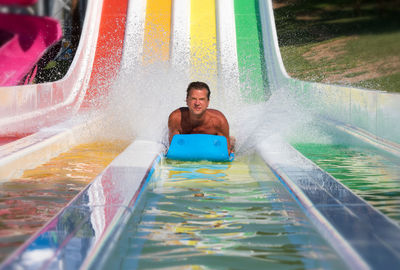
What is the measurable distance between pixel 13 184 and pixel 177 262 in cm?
142

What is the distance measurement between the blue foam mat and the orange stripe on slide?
3.03 metres

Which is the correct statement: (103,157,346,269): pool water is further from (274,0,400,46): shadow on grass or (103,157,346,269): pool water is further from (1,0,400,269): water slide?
(274,0,400,46): shadow on grass

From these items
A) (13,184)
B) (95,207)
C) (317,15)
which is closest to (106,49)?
(13,184)

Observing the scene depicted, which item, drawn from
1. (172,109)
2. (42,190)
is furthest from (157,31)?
(42,190)

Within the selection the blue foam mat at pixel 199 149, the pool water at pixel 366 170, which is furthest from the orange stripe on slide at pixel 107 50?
the pool water at pixel 366 170

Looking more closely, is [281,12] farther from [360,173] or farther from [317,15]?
[360,173]

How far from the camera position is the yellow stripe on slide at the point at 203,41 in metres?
6.75

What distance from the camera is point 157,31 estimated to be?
7.55 metres

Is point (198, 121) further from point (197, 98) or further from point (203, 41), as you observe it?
point (203, 41)

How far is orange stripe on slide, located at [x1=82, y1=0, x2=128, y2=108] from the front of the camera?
6.61 meters

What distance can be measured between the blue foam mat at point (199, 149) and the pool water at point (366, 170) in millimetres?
640

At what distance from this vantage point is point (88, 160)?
3.50 metres

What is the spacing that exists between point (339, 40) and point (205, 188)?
16.6 m

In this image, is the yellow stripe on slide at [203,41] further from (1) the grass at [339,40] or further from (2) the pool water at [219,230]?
(1) the grass at [339,40]
